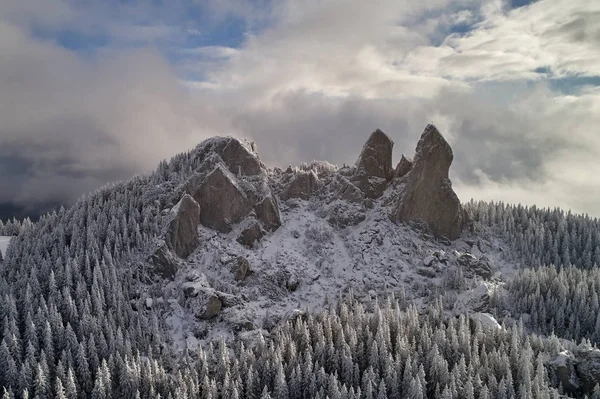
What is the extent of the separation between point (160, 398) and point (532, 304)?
465 ft

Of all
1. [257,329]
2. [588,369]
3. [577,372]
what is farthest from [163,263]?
[588,369]

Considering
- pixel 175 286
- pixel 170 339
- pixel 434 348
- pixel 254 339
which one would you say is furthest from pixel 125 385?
pixel 434 348

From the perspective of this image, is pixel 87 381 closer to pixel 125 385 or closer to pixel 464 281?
pixel 125 385

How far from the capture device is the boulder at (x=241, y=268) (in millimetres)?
189500

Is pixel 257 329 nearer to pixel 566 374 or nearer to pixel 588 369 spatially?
pixel 566 374

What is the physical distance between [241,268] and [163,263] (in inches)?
1252

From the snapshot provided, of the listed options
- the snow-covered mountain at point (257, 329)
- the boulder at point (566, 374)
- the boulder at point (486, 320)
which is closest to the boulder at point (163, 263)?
the snow-covered mountain at point (257, 329)

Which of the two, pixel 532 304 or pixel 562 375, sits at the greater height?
pixel 532 304

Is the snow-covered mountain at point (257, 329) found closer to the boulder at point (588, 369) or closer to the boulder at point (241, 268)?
the boulder at point (588, 369)

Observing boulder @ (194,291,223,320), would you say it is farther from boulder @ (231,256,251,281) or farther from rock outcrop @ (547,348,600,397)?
rock outcrop @ (547,348,600,397)

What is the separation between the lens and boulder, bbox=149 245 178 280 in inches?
7338

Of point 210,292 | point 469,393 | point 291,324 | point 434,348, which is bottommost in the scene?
point 469,393

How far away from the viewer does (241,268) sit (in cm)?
18962

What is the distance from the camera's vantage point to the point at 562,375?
136m
